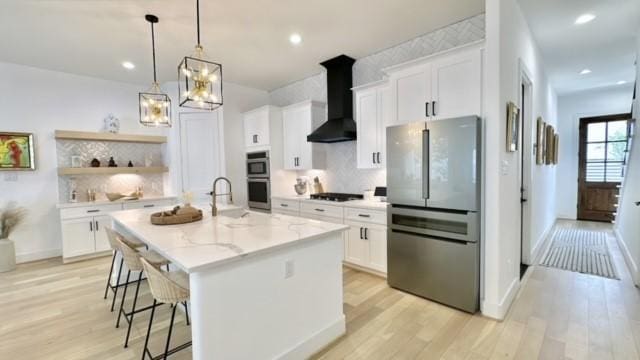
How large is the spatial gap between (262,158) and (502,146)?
3698 millimetres

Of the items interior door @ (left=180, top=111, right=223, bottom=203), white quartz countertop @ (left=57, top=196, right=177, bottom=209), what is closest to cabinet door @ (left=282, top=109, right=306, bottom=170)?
interior door @ (left=180, top=111, right=223, bottom=203)

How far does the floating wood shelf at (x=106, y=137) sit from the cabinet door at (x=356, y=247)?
3.95 meters

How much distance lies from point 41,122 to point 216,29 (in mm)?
3498

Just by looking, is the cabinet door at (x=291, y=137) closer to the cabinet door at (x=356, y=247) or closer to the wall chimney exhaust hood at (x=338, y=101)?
the wall chimney exhaust hood at (x=338, y=101)

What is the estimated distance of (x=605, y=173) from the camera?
639cm

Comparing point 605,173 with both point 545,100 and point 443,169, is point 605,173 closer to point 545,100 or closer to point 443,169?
point 545,100

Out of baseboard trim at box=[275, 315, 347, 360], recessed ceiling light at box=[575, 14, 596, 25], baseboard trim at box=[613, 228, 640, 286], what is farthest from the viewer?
baseboard trim at box=[613, 228, 640, 286]

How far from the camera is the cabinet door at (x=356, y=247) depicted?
360cm

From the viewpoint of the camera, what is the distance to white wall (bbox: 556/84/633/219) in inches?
248

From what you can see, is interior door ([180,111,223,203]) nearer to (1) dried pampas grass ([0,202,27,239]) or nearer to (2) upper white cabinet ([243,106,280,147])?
(2) upper white cabinet ([243,106,280,147])

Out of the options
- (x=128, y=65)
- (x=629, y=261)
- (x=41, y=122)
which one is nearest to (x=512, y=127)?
(x=629, y=261)

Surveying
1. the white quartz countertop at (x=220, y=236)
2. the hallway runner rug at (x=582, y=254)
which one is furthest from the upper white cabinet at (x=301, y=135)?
the hallway runner rug at (x=582, y=254)

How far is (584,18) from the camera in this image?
310 cm

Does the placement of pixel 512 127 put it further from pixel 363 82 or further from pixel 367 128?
pixel 363 82
